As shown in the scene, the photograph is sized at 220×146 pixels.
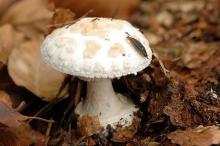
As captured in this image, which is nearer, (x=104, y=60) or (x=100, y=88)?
(x=104, y=60)

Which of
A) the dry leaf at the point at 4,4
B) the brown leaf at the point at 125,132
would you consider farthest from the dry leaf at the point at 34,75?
the dry leaf at the point at 4,4

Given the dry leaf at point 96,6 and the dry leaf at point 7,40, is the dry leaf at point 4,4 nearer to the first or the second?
the dry leaf at point 7,40

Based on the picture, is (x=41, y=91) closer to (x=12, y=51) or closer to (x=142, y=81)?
(x=12, y=51)

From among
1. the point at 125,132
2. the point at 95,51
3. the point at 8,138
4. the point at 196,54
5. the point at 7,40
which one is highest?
the point at 95,51

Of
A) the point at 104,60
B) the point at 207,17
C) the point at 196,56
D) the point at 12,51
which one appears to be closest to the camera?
the point at 104,60

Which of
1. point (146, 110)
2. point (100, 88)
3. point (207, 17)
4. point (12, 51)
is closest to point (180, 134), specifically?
point (146, 110)

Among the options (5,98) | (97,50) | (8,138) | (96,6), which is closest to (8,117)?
(8,138)

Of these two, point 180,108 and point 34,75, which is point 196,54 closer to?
point 180,108
